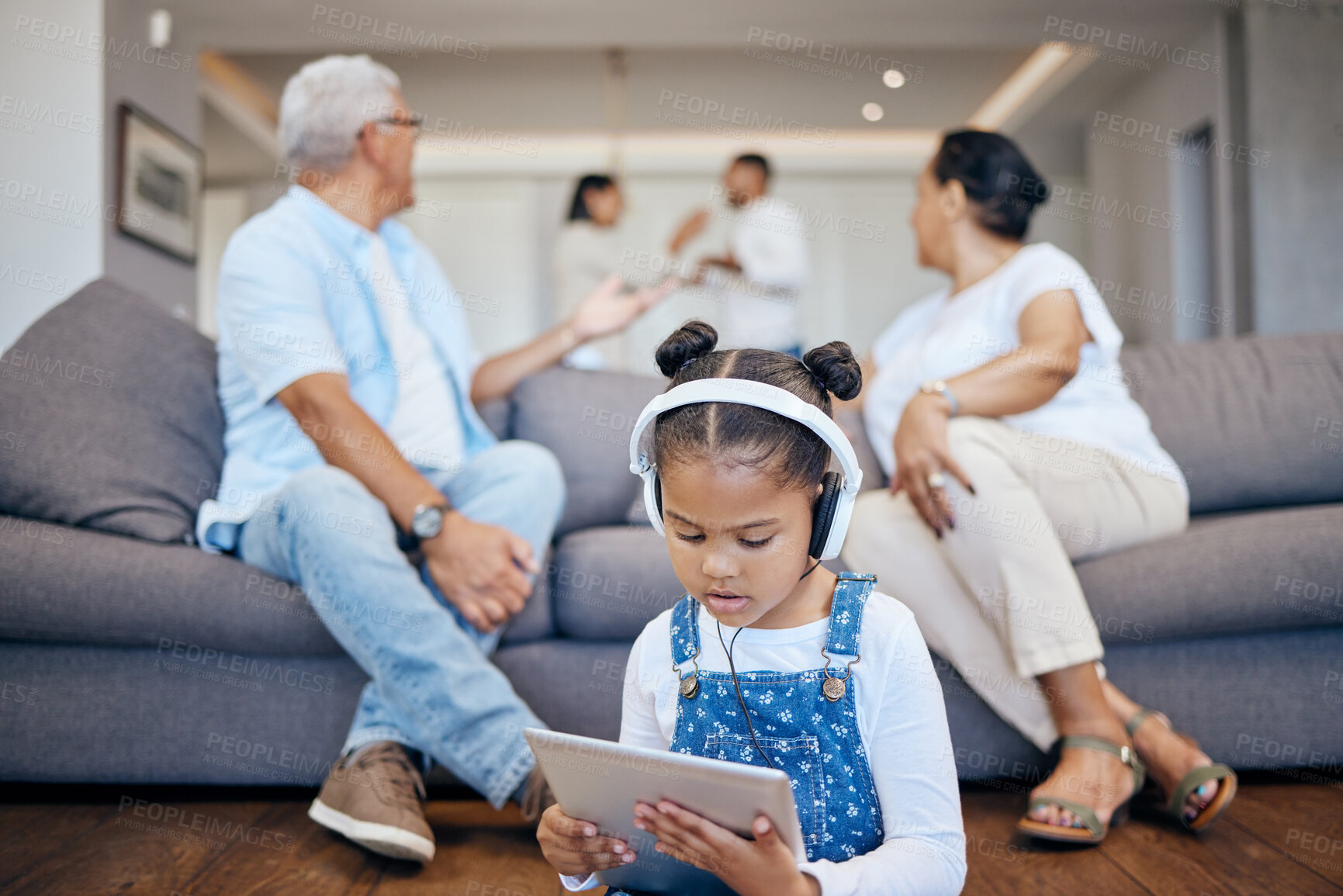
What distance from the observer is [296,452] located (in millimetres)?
1662

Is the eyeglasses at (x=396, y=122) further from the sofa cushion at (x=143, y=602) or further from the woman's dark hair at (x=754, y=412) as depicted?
the woman's dark hair at (x=754, y=412)

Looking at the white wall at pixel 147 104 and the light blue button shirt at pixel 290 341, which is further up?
the white wall at pixel 147 104

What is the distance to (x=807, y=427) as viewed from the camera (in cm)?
87

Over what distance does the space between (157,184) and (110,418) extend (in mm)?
3525

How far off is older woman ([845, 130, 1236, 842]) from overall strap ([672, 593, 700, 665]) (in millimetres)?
645

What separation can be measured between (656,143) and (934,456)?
6262mm

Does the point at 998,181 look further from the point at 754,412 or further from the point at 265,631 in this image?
the point at 265,631

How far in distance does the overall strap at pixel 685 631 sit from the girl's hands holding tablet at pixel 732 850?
0.62 ft

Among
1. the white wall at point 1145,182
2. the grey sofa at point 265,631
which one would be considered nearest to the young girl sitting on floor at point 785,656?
the grey sofa at point 265,631

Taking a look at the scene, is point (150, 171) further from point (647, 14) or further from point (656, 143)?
point (656, 143)

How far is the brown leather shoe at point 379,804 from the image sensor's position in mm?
1237

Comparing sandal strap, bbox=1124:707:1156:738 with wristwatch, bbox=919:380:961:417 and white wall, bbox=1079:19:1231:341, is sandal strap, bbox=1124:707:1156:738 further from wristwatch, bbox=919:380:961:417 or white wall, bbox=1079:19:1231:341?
white wall, bbox=1079:19:1231:341

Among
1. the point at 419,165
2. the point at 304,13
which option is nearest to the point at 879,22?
the point at 304,13

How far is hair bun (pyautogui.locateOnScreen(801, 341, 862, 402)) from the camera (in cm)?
87
